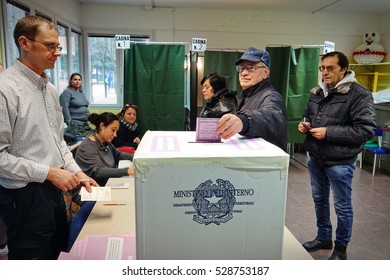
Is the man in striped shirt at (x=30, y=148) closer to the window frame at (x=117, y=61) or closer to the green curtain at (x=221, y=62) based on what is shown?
the green curtain at (x=221, y=62)

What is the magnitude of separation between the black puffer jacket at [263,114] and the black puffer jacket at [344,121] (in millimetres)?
788

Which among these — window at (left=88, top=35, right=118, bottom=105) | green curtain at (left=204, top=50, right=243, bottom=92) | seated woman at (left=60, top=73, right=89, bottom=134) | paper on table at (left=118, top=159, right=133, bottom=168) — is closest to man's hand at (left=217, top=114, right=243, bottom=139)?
paper on table at (left=118, top=159, right=133, bottom=168)

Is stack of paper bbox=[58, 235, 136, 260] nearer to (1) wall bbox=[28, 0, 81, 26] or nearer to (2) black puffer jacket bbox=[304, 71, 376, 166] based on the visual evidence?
(2) black puffer jacket bbox=[304, 71, 376, 166]

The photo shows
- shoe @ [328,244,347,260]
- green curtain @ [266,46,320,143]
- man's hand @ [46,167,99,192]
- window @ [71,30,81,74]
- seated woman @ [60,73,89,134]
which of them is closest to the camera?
man's hand @ [46,167,99,192]

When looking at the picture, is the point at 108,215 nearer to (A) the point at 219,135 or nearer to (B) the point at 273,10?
(A) the point at 219,135

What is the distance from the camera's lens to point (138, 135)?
13.0 ft

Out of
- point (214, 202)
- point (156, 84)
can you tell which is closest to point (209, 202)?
point (214, 202)

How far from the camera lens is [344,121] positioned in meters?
2.03

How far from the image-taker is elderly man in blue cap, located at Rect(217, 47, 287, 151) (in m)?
0.83

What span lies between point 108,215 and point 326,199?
5.14 ft

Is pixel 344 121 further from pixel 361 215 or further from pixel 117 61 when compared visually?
pixel 117 61

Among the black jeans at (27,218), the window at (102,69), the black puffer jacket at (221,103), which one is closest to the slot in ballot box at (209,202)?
the black jeans at (27,218)

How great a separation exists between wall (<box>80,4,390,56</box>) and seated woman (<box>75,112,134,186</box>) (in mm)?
3671

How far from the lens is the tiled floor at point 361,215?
240cm
